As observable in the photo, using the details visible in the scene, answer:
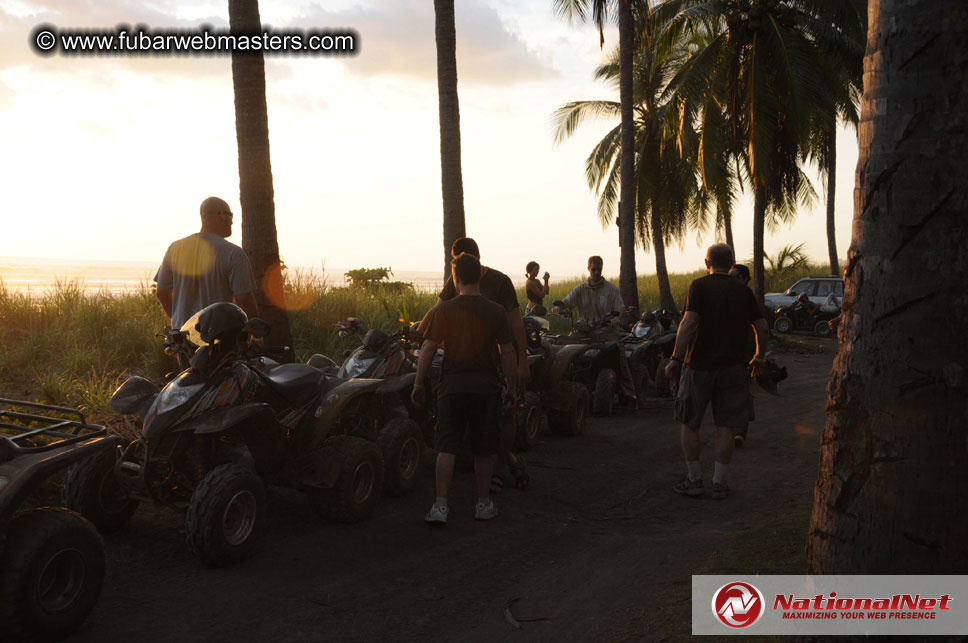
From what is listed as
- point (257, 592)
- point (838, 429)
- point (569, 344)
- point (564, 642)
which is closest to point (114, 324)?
point (569, 344)

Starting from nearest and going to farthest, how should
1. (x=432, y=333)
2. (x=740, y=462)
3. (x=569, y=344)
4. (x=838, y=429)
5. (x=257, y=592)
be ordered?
(x=838, y=429) < (x=257, y=592) < (x=432, y=333) < (x=740, y=462) < (x=569, y=344)

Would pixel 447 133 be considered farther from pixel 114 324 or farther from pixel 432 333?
pixel 432 333

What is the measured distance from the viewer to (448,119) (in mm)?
12188

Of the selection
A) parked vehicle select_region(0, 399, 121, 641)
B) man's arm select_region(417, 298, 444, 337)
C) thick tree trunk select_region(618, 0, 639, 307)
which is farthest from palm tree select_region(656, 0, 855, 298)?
parked vehicle select_region(0, 399, 121, 641)

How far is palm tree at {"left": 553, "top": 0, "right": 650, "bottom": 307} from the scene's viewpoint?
18.6 m

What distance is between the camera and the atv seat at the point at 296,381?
6034 mm

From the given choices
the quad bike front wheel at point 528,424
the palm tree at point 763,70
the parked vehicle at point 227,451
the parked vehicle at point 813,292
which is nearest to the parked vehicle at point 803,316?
the parked vehicle at point 813,292

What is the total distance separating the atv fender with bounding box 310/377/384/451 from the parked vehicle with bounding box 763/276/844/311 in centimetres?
2414

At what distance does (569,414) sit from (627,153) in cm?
1092

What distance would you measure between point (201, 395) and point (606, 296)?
23.8 feet

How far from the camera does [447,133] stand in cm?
1220

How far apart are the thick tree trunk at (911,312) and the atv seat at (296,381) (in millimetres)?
4008

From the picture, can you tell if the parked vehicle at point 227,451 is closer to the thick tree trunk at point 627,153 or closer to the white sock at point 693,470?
the white sock at point 693,470

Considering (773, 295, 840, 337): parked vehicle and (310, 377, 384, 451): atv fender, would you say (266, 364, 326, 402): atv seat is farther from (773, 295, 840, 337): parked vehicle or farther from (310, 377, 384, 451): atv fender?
(773, 295, 840, 337): parked vehicle
